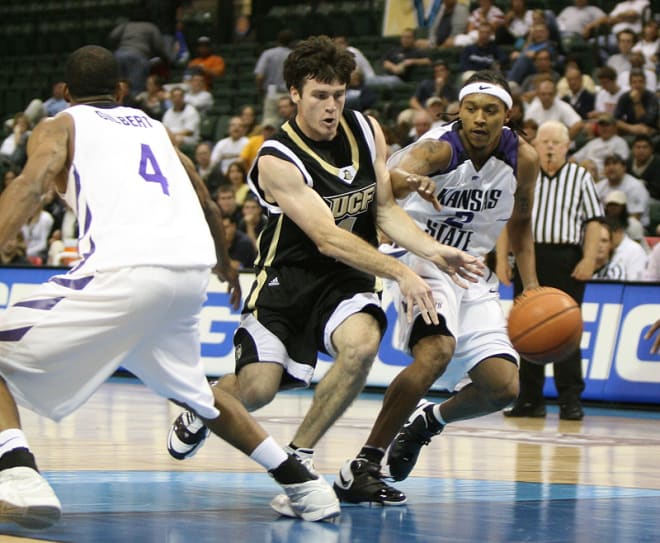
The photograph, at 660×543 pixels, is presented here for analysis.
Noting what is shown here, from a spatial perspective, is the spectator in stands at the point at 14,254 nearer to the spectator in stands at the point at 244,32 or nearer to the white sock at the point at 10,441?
the spectator in stands at the point at 244,32

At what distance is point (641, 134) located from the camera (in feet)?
45.0

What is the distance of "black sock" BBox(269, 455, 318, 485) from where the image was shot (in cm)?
524

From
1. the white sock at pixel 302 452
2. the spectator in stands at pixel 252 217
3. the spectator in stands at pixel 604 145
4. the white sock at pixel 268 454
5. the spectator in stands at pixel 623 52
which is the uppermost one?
the spectator in stands at pixel 623 52

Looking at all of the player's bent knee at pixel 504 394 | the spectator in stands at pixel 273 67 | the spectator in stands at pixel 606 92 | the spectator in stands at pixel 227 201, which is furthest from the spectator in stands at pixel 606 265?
the spectator in stands at pixel 273 67

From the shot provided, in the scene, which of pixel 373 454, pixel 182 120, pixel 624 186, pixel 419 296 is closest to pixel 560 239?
pixel 624 186

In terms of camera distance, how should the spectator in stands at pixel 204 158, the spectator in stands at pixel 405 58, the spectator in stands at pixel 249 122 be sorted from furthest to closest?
the spectator in stands at pixel 405 58, the spectator in stands at pixel 249 122, the spectator in stands at pixel 204 158

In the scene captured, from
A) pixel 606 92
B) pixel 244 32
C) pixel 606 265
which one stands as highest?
pixel 244 32

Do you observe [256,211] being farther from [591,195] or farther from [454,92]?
[591,195]

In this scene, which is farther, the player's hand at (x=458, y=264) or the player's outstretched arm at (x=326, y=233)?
the player's hand at (x=458, y=264)

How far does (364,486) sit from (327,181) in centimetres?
135

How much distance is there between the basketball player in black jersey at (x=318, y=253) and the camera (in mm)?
5711

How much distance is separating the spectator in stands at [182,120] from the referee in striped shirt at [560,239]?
8537 mm

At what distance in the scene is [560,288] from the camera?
10539mm

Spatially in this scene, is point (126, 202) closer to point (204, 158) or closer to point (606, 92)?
point (606, 92)
